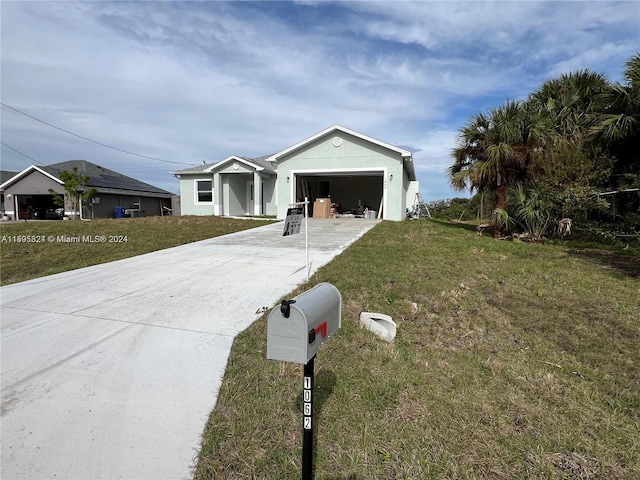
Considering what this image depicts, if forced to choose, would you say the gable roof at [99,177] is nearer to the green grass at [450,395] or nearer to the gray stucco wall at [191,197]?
the gray stucco wall at [191,197]

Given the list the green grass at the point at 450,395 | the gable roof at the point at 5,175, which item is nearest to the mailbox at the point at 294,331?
the green grass at the point at 450,395

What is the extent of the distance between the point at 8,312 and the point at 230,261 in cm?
359

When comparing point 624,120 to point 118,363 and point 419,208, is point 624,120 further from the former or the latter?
point 419,208

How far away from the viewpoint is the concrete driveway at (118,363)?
2055mm

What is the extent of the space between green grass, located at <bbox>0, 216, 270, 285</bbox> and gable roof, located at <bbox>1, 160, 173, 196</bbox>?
12.8 m

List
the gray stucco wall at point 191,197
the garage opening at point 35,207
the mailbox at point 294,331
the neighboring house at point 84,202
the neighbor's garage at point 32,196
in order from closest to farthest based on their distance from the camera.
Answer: the mailbox at point 294,331 → the gray stucco wall at point 191,197 → the neighboring house at point 84,202 → the neighbor's garage at point 32,196 → the garage opening at point 35,207

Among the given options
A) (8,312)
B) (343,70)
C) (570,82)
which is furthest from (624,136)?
(8,312)

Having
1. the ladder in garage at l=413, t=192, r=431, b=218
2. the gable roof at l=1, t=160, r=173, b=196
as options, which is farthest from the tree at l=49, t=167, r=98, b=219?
the ladder in garage at l=413, t=192, r=431, b=218

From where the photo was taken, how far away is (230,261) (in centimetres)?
729

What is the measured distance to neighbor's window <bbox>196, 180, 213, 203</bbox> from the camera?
802 inches

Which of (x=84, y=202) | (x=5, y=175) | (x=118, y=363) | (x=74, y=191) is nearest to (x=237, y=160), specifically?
(x=74, y=191)

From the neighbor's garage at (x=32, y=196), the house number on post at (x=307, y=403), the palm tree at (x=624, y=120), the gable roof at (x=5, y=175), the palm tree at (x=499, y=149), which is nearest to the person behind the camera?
the house number on post at (x=307, y=403)

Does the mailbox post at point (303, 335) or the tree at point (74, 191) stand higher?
the tree at point (74, 191)

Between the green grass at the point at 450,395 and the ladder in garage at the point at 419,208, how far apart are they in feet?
60.2
